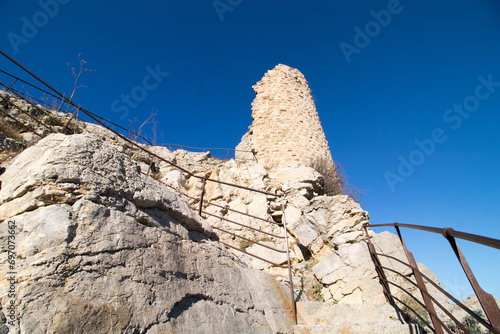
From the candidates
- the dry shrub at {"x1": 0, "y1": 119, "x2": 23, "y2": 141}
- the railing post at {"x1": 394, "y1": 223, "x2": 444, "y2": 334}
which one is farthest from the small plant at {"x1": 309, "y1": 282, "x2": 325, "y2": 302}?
the dry shrub at {"x1": 0, "y1": 119, "x2": 23, "y2": 141}

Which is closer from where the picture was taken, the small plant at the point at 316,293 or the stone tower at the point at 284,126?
the small plant at the point at 316,293

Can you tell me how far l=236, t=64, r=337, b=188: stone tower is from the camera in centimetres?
1059

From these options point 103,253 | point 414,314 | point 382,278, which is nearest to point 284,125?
point 382,278

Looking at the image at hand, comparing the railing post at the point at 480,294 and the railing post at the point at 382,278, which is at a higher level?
the railing post at the point at 382,278

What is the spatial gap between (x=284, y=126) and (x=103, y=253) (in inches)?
399

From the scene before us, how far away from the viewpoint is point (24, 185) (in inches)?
72.3

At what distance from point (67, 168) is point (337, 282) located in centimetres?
497

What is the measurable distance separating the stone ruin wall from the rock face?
7.91m

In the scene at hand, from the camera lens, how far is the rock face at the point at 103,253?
146cm

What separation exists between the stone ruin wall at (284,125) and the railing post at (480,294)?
8.51 m

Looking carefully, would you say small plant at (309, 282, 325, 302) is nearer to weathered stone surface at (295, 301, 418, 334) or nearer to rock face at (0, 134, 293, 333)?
weathered stone surface at (295, 301, 418, 334)

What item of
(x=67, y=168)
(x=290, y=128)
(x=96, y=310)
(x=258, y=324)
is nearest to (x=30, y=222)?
(x=67, y=168)

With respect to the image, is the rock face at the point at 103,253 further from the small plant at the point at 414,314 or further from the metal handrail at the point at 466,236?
the small plant at the point at 414,314

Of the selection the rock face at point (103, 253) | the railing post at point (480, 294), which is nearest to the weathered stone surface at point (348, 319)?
the rock face at point (103, 253)
